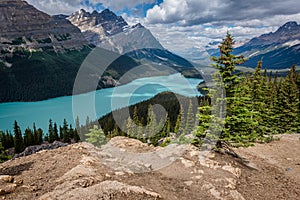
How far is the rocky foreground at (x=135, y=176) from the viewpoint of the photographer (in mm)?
6852

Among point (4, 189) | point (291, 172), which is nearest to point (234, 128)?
point (291, 172)

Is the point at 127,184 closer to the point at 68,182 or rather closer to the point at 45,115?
the point at 68,182

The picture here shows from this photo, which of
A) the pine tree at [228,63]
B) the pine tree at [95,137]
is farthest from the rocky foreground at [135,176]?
the pine tree at [95,137]

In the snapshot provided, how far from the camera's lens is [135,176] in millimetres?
8711

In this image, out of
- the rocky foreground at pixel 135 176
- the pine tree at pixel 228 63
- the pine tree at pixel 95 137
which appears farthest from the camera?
the pine tree at pixel 95 137

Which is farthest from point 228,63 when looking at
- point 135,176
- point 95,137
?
point 95,137

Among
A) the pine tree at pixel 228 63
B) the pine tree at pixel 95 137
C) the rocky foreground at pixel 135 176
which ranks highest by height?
the pine tree at pixel 228 63

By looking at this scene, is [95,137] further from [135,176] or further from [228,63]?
[228,63]

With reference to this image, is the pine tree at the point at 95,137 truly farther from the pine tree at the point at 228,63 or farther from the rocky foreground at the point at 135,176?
the pine tree at the point at 228,63

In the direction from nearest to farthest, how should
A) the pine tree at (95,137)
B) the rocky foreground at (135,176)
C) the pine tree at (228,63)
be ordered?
1. the rocky foreground at (135,176)
2. the pine tree at (228,63)
3. the pine tree at (95,137)

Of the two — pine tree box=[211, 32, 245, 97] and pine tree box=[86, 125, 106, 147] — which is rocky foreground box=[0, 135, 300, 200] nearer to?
pine tree box=[211, 32, 245, 97]

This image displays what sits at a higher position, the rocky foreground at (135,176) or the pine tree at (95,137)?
the rocky foreground at (135,176)

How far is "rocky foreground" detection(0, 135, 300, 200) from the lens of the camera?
685 cm

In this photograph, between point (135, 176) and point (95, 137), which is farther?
point (95, 137)
